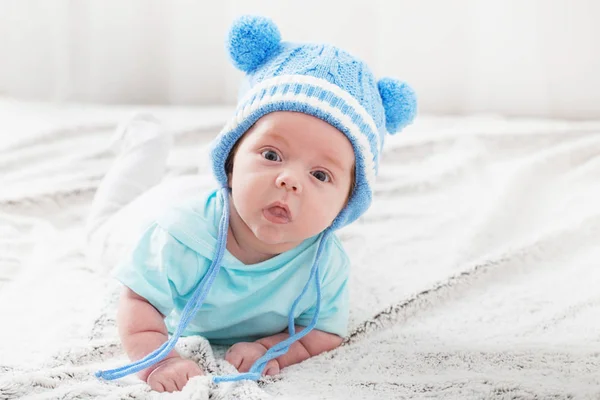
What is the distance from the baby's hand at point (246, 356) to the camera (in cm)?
92

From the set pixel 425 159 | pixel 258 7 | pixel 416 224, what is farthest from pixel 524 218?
pixel 258 7

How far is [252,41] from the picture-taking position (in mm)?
989

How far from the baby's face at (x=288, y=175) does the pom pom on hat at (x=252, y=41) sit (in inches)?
4.7

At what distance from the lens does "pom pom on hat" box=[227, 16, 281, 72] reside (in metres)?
0.99

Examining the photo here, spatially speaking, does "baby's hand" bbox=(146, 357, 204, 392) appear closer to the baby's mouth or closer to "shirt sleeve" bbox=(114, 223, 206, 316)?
"shirt sleeve" bbox=(114, 223, 206, 316)

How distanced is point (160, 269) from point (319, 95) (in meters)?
0.30

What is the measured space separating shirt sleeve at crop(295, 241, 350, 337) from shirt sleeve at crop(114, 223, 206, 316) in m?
0.17

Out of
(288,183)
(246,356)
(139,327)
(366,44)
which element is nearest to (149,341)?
(139,327)

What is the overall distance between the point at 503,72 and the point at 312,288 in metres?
1.38

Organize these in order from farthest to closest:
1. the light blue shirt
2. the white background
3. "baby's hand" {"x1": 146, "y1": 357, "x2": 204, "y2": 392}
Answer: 1. the white background
2. the light blue shirt
3. "baby's hand" {"x1": 146, "y1": 357, "x2": 204, "y2": 392}

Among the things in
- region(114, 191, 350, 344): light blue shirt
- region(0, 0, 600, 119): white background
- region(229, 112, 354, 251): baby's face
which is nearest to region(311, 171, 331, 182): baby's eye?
region(229, 112, 354, 251): baby's face

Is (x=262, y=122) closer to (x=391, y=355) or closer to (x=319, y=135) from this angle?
(x=319, y=135)

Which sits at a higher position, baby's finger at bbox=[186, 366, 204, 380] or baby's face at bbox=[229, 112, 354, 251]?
baby's face at bbox=[229, 112, 354, 251]

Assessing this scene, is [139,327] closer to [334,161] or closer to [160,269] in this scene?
[160,269]
